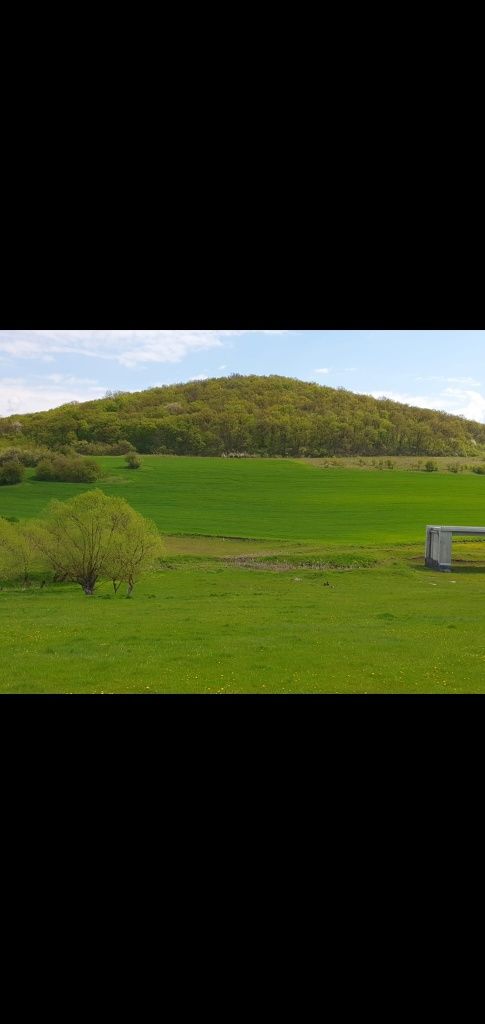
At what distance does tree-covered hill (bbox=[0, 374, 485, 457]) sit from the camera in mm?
6965

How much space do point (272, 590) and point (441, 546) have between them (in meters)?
1.78

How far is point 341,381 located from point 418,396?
77cm

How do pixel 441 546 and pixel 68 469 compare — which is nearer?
pixel 68 469

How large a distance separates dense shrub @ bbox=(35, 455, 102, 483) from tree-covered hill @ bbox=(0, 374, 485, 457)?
0.14 metres

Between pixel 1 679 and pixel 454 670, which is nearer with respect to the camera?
pixel 1 679

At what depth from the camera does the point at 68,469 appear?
23.3 ft

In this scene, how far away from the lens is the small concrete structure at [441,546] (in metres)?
7.16

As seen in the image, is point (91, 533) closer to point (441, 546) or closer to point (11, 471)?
point (11, 471)

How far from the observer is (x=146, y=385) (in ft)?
23.0

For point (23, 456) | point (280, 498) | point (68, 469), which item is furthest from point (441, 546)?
point (23, 456)
